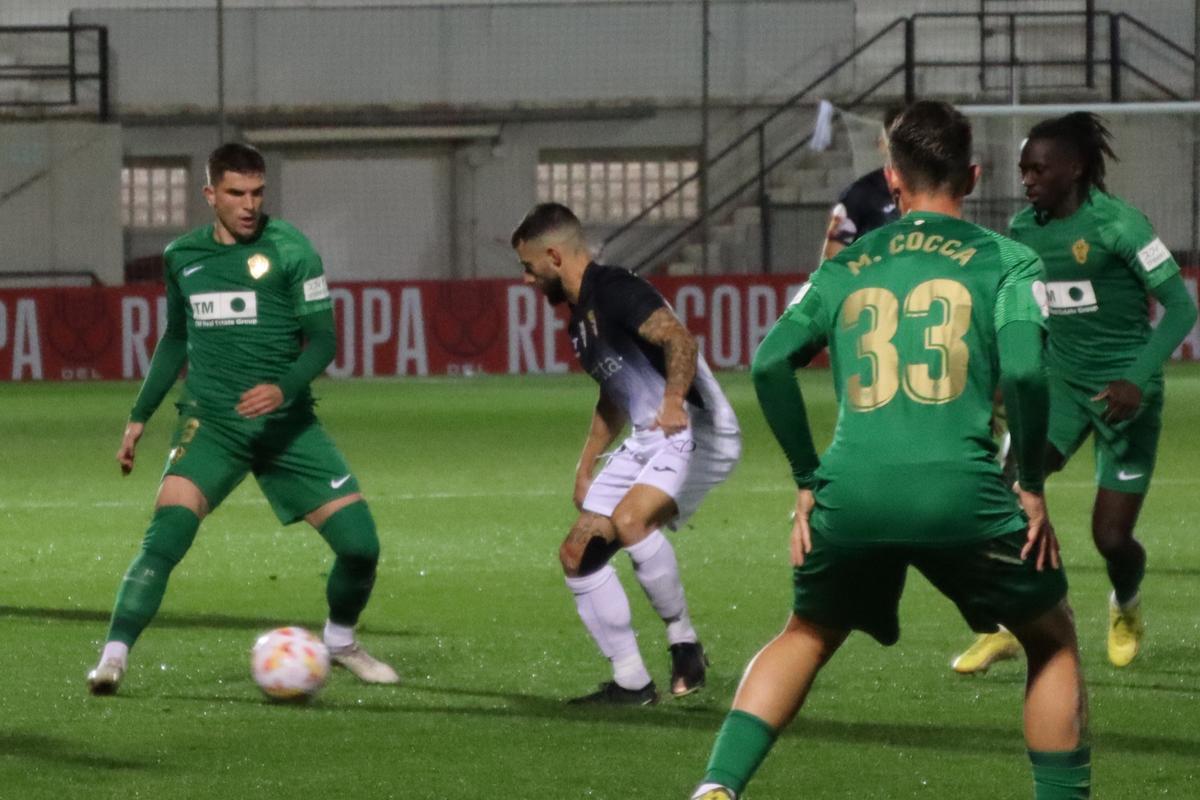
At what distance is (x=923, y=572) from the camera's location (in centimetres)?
461

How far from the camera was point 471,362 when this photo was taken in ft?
83.4

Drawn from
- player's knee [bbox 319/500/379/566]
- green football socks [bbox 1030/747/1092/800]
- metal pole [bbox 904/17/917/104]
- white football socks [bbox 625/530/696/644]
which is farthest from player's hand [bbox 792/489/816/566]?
metal pole [bbox 904/17/917/104]

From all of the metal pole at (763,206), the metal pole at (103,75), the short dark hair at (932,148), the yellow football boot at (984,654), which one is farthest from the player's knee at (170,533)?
the metal pole at (103,75)

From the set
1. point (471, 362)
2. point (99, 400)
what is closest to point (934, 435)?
point (99, 400)

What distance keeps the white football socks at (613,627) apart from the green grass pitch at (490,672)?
0.45 ft

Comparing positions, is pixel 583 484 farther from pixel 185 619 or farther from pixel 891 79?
pixel 891 79

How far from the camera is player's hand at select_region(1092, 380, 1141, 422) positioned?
6691 millimetres

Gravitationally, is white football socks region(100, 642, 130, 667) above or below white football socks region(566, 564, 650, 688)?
below

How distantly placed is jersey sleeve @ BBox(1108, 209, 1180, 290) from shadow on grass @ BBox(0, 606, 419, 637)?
3042 mm

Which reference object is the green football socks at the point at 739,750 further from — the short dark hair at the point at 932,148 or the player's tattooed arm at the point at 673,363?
the player's tattooed arm at the point at 673,363

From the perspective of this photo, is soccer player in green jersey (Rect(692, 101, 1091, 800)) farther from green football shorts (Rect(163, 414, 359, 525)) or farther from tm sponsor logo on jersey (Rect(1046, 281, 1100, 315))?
tm sponsor logo on jersey (Rect(1046, 281, 1100, 315))

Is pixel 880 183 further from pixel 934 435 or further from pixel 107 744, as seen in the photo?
pixel 934 435

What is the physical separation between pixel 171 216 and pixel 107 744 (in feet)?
83.7

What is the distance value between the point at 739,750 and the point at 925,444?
29.4 inches
